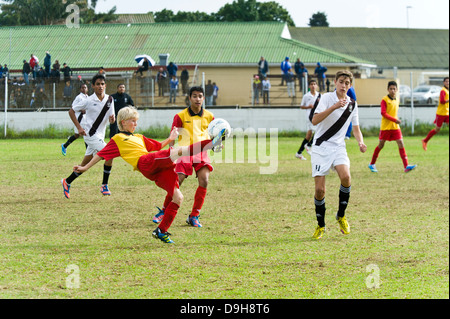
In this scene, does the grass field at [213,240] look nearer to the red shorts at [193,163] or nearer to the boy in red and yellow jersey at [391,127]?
the red shorts at [193,163]

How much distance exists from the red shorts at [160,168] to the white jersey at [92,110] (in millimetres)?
2488

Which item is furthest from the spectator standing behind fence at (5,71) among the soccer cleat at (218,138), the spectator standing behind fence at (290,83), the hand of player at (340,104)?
the spectator standing behind fence at (290,83)

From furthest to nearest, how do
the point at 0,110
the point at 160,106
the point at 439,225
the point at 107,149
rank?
the point at 160,106
the point at 439,225
the point at 0,110
the point at 107,149

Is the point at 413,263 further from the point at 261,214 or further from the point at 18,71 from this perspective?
the point at 18,71

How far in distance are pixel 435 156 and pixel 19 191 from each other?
13498 mm

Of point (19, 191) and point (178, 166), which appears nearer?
point (178, 166)

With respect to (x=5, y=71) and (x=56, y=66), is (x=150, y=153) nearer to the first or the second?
(x=56, y=66)

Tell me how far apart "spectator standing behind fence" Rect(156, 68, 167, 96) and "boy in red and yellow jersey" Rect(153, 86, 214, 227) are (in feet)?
9.21

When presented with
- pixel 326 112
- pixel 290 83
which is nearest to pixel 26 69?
pixel 326 112

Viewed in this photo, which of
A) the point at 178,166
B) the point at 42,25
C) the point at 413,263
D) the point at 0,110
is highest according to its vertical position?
the point at 42,25

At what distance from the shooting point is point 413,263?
717 cm

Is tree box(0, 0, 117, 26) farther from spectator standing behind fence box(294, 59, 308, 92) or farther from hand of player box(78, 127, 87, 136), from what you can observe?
spectator standing behind fence box(294, 59, 308, 92)

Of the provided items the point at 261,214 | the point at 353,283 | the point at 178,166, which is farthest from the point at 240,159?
the point at 353,283

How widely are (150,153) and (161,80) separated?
15.5 feet
